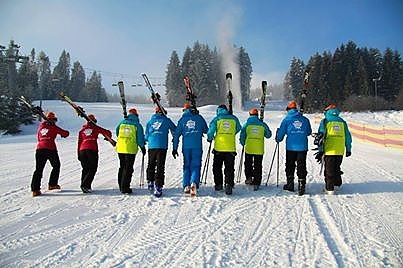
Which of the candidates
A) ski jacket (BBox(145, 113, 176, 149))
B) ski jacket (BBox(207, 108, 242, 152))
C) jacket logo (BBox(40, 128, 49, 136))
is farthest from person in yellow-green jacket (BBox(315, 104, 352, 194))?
jacket logo (BBox(40, 128, 49, 136))

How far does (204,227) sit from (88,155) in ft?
12.2

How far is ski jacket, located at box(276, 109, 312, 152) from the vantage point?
7.84 m

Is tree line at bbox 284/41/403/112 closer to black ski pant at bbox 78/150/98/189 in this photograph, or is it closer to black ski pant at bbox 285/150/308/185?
black ski pant at bbox 285/150/308/185

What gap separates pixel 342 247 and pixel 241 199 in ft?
9.01

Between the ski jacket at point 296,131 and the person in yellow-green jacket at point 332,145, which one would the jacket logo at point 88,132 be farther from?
the person in yellow-green jacket at point 332,145

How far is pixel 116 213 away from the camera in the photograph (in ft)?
20.1

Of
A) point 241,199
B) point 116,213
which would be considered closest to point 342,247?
point 241,199

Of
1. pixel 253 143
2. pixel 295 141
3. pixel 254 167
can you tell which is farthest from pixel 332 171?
pixel 253 143

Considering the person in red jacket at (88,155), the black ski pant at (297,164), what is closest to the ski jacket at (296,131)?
the black ski pant at (297,164)

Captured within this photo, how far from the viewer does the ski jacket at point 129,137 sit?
25.5 ft

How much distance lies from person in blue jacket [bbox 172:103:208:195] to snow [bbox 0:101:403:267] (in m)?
0.35

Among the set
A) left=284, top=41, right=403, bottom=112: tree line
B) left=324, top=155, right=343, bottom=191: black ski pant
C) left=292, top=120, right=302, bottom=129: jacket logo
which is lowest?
left=324, top=155, right=343, bottom=191: black ski pant

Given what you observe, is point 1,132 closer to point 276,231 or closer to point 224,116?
point 224,116

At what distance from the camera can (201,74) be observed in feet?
240
